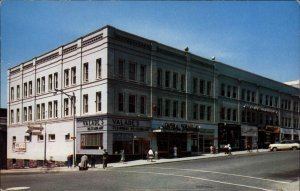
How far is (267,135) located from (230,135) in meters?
13.5

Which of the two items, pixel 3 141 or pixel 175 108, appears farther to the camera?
pixel 3 141

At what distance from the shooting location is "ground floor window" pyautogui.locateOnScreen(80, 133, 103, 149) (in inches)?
1575

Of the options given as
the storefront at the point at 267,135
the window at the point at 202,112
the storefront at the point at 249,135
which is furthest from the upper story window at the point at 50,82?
the storefront at the point at 267,135

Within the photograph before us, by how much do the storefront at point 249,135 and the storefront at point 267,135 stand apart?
6.11ft

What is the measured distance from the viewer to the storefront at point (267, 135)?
66.6 meters

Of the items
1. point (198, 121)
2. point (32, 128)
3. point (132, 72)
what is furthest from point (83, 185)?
point (198, 121)

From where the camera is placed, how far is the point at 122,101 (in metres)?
41.2

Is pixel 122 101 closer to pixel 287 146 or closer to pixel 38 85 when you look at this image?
pixel 38 85

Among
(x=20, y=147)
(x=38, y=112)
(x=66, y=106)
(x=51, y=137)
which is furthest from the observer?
(x=20, y=147)

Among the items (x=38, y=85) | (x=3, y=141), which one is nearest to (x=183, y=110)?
(x=38, y=85)

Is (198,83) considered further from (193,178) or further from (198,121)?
(193,178)

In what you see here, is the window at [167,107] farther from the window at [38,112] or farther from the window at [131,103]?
the window at [38,112]

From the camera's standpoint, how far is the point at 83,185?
19.8m

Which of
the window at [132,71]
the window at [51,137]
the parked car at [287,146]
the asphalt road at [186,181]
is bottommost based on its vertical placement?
the parked car at [287,146]
